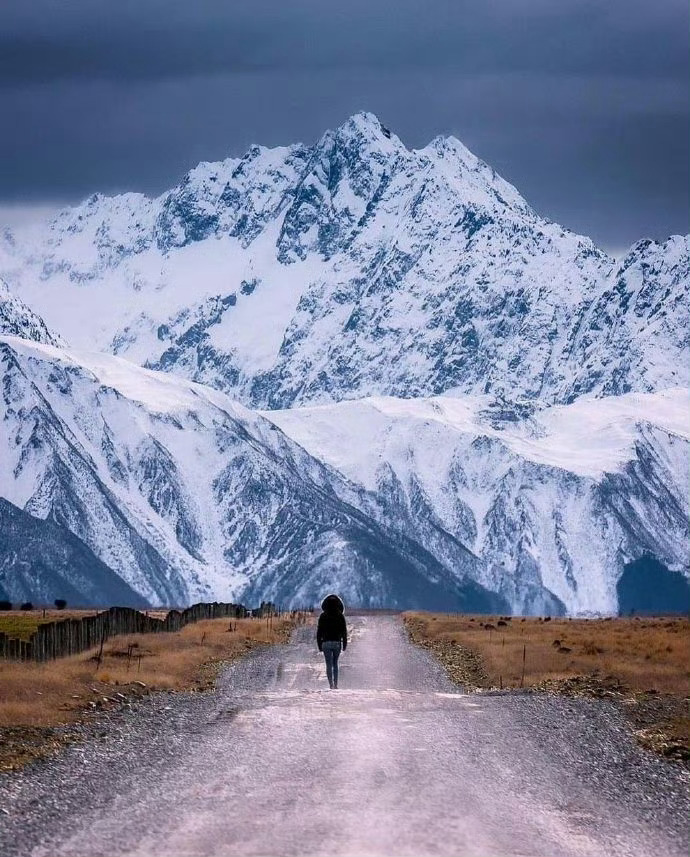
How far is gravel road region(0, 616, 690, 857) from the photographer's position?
2086 centimetres

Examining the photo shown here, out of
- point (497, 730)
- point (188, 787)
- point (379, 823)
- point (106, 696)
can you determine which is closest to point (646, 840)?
point (379, 823)

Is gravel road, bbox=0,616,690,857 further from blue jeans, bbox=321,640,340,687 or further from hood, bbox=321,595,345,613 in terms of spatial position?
hood, bbox=321,595,345,613

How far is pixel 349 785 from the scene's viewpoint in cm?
2498

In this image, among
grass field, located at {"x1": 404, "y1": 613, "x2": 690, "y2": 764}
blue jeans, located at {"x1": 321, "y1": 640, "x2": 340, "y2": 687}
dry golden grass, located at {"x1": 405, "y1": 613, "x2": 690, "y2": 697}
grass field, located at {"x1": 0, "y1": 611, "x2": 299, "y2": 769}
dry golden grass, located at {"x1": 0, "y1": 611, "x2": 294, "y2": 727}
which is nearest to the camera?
grass field, located at {"x1": 0, "y1": 611, "x2": 299, "y2": 769}

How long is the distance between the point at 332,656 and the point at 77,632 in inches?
618

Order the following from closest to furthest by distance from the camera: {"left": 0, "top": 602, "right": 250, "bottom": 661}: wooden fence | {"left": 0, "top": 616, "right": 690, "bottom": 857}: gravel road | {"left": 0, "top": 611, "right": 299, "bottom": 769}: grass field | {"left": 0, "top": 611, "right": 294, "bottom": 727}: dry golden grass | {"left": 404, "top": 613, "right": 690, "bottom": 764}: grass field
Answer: {"left": 0, "top": 616, "right": 690, "bottom": 857}: gravel road < {"left": 0, "top": 611, "right": 299, "bottom": 769}: grass field < {"left": 0, "top": 611, "right": 294, "bottom": 727}: dry golden grass < {"left": 404, "top": 613, "right": 690, "bottom": 764}: grass field < {"left": 0, "top": 602, "right": 250, "bottom": 661}: wooden fence

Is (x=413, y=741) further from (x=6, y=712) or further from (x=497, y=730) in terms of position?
(x=6, y=712)

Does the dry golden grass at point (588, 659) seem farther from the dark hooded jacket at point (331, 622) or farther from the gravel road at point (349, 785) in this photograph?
the gravel road at point (349, 785)

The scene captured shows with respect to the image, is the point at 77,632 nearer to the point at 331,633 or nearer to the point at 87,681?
the point at 331,633

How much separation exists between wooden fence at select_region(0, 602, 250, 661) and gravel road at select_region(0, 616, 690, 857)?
10.1 metres

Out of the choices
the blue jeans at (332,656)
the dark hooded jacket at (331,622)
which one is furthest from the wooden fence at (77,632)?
the blue jeans at (332,656)

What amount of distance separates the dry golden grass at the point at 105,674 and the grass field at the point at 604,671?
868 centimetres

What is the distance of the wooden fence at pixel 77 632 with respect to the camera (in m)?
49.1

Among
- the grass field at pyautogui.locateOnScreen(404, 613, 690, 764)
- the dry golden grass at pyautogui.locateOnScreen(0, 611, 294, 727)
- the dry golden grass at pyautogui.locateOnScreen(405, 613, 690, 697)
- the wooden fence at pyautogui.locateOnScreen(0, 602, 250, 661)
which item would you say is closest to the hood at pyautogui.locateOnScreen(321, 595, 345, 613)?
the dry golden grass at pyautogui.locateOnScreen(0, 611, 294, 727)
